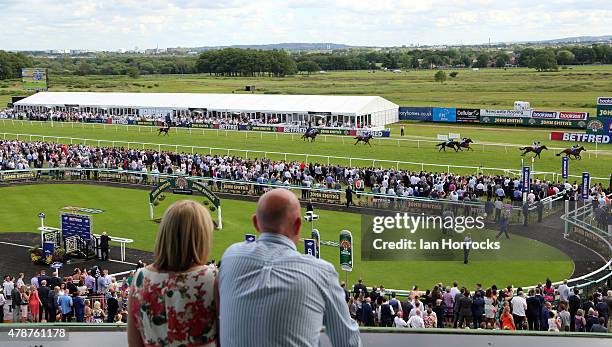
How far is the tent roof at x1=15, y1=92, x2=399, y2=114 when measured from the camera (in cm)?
5262

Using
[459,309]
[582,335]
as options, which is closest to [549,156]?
[459,309]

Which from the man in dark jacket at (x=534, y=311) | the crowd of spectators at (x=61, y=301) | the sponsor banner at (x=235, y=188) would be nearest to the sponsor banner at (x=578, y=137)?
the sponsor banner at (x=235, y=188)

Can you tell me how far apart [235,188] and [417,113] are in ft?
102

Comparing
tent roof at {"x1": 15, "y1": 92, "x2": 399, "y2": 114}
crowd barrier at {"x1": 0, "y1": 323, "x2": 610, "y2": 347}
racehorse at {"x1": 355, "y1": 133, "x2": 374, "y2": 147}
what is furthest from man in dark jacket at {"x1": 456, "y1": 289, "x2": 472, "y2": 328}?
tent roof at {"x1": 15, "y1": 92, "x2": 399, "y2": 114}

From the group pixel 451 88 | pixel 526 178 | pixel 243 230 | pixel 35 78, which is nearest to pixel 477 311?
pixel 243 230

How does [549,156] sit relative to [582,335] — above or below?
below

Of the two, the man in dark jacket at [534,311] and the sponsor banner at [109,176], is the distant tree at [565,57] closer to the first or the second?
the sponsor banner at [109,176]

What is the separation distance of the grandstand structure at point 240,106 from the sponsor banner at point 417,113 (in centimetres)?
79

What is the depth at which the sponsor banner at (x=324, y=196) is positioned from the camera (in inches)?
1084

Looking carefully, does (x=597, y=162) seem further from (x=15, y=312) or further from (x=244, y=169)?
(x=15, y=312)

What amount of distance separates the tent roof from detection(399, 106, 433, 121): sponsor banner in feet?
3.94

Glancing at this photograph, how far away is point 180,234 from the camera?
8.93 feet

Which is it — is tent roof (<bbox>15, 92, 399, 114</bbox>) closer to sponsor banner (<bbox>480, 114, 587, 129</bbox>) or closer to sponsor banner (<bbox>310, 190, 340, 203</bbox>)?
sponsor banner (<bbox>480, 114, 587, 129</bbox>)

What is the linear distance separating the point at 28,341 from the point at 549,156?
3599 cm
